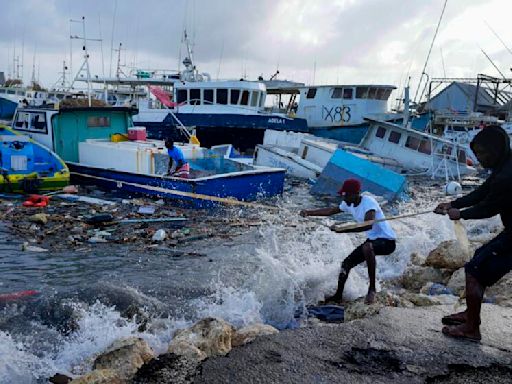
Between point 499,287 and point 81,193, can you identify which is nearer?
point 499,287

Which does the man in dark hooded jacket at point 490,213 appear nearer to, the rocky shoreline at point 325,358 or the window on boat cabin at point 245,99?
the rocky shoreline at point 325,358

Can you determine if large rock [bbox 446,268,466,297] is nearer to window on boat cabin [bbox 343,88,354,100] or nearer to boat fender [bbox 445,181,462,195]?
boat fender [bbox 445,181,462,195]

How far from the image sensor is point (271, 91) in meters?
29.7

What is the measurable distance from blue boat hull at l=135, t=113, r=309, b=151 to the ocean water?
1417cm

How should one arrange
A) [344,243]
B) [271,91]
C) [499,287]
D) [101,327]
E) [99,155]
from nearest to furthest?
1. [101,327]
2. [499,287]
3. [344,243]
4. [99,155]
5. [271,91]

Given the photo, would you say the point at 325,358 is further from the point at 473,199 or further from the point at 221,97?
the point at 221,97

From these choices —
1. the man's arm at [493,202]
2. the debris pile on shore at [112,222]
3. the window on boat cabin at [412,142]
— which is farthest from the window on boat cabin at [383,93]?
the man's arm at [493,202]

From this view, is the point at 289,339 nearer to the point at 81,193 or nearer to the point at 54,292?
the point at 54,292

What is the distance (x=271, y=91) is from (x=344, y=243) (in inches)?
876

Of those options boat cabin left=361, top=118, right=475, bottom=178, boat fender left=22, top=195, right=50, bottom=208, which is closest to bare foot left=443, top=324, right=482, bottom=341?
boat fender left=22, top=195, right=50, bottom=208

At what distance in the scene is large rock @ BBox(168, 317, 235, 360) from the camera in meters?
4.03

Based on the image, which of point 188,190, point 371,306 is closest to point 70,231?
point 188,190

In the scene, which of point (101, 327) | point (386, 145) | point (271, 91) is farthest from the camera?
point (271, 91)

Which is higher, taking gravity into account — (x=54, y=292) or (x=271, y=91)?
(x=271, y=91)
